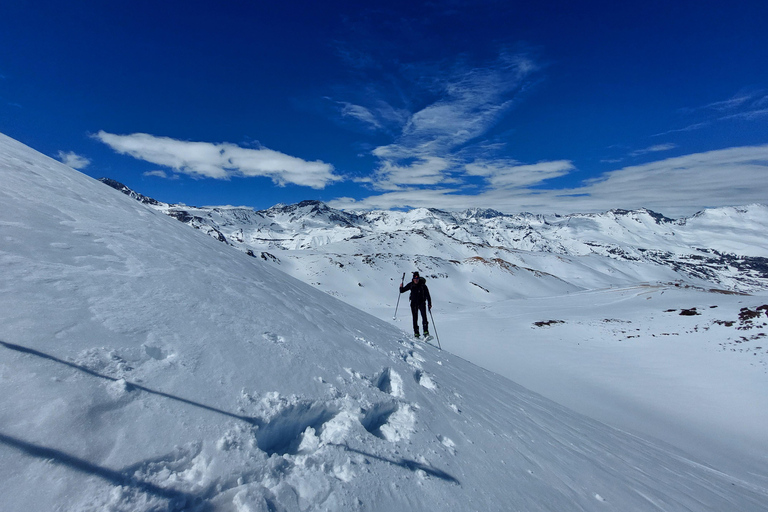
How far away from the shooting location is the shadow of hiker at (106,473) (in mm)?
2199

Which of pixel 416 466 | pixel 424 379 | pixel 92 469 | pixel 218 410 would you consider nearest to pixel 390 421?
pixel 416 466

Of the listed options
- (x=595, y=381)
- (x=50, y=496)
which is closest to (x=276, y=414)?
(x=50, y=496)

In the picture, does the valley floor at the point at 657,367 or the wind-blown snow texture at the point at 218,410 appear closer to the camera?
the wind-blown snow texture at the point at 218,410

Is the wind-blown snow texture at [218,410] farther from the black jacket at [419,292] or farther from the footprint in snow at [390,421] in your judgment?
the black jacket at [419,292]

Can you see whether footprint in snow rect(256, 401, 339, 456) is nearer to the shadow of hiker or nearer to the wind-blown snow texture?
the wind-blown snow texture

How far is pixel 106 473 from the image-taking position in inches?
89.8

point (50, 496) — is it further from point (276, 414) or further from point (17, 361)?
point (276, 414)

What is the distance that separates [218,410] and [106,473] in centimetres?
97

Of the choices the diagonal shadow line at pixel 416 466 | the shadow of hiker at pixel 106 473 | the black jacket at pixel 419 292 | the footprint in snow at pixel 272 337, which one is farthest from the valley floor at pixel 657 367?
the shadow of hiker at pixel 106 473

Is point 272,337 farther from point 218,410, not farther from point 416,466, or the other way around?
point 416,466

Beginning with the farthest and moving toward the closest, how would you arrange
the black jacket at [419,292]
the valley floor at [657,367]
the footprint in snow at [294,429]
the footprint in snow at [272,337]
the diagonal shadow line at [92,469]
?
the black jacket at [419,292] < the valley floor at [657,367] < the footprint in snow at [272,337] < the footprint in snow at [294,429] < the diagonal shadow line at [92,469]

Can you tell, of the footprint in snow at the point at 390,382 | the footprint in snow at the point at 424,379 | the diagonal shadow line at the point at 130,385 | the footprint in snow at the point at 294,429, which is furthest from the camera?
the footprint in snow at the point at 424,379

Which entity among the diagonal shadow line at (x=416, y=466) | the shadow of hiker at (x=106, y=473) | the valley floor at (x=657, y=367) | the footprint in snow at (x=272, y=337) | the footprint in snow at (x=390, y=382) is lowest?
the shadow of hiker at (x=106, y=473)

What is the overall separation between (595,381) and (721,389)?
429cm
